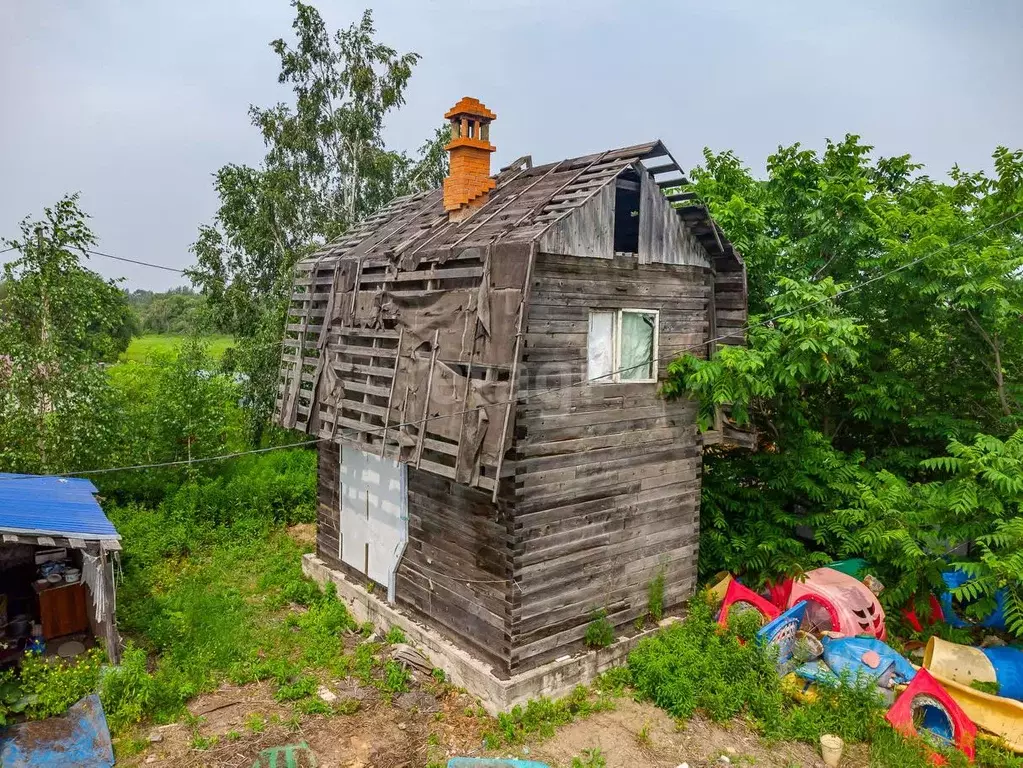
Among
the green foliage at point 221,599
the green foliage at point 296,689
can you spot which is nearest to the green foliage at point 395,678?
the green foliage at point 221,599

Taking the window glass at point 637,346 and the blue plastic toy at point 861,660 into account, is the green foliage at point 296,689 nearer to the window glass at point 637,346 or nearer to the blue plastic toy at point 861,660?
the window glass at point 637,346

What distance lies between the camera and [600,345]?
10086mm

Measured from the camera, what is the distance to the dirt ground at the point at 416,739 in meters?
8.42

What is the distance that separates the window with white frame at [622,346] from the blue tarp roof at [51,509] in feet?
26.9

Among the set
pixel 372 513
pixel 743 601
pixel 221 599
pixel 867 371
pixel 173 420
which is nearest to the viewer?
pixel 743 601

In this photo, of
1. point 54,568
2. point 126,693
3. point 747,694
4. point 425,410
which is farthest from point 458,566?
point 54,568

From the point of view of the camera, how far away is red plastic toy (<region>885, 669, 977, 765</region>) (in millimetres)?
8586

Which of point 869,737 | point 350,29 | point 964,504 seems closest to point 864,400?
point 964,504

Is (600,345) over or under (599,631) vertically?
over

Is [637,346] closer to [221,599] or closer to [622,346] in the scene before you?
[622,346]

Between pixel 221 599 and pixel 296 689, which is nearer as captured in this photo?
pixel 296 689

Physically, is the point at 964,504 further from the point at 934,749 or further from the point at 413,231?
the point at 413,231

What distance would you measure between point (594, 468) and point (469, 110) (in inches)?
279

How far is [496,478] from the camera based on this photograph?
845 cm
